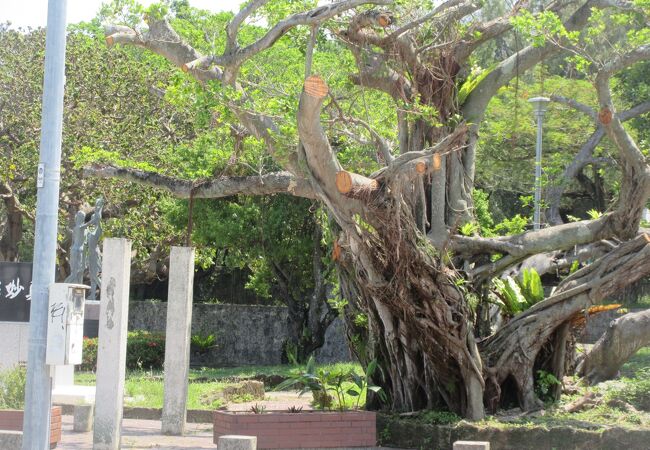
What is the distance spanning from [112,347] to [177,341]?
65.2 inches

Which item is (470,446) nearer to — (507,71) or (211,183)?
(211,183)

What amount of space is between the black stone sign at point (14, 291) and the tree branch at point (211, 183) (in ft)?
11.4

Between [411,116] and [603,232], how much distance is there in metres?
3.19

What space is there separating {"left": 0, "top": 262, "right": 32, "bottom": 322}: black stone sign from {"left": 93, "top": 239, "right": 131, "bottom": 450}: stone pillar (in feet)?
21.2

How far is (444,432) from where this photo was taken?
40.4 ft

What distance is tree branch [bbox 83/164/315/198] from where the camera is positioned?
48.1 feet

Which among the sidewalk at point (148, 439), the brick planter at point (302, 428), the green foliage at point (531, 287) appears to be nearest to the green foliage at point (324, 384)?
the brick planter at point (302, 428)

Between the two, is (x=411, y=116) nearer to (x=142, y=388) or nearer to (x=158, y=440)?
(x=158, y=440)

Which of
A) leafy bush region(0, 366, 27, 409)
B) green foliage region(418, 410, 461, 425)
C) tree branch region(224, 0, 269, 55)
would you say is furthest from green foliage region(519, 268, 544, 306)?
leafy bush region(0, 366, 27, 409)

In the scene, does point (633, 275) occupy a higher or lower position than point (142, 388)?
higher

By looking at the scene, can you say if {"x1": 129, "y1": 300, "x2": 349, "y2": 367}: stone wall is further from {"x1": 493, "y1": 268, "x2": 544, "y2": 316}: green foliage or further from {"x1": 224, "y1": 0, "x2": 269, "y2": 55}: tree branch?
{"x1": 224, "y1": 0, "x2": 269, "y2": 55}: tree branch

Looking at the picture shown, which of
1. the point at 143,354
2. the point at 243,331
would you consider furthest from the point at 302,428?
the point at 243,331

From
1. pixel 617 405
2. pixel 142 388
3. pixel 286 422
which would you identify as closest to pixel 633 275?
pixel 617 405

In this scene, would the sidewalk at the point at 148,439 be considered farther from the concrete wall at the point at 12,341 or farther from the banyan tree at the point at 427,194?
the concrete wall at the point at 12,341
